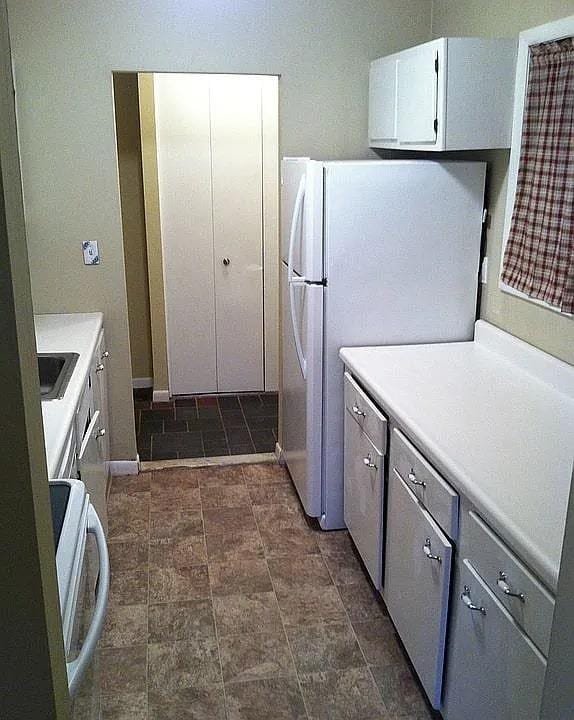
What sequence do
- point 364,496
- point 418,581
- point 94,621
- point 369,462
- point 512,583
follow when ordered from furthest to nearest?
point 364,496 → point 369,462 → point 418,581 → point 512,583 → point 94,621

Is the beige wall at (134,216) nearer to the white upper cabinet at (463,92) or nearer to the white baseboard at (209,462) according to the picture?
the white baseboard at (209,462)

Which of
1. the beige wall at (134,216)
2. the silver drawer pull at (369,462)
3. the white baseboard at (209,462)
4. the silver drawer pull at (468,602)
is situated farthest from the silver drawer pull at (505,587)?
the beige wall at (134,216)

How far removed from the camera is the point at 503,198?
9.74 ft

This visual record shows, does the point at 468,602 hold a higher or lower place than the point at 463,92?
lower

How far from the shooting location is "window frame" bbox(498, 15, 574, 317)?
243cm

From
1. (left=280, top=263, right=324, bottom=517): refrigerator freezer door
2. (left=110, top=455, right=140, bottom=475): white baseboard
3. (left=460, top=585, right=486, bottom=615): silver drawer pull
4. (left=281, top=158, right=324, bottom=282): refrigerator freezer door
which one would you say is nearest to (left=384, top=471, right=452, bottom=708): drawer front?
(left=460, top=585, right=486, bottom=615): silver drawer pull

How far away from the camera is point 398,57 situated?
3137 millimetres

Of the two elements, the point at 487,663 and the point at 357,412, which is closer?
the point at 487,663

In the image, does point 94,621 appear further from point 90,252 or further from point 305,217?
point 90,252

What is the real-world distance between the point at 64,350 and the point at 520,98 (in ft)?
6.64

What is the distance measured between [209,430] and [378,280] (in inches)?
74.0

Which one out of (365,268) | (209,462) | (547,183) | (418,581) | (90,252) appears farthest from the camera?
(209,462)

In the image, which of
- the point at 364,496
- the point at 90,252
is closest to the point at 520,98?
the point at 364,496

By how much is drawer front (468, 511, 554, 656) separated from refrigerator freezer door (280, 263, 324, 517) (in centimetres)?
140
